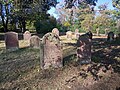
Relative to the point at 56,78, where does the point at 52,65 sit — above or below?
above

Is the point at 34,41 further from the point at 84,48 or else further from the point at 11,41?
the point at 84,48

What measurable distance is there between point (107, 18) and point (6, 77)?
125 ft

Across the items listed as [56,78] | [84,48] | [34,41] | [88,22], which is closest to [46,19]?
[88,22]

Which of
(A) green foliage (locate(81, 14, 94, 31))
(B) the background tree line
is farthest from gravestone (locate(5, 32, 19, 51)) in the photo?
(A) green foliage (locate(81, 14, 94, 31))

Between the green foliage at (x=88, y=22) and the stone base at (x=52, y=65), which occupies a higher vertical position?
the green foliage at (x=88, y=22)

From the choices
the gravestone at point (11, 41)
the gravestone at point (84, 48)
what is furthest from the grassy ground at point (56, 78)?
the gravestone at point (11, 41)

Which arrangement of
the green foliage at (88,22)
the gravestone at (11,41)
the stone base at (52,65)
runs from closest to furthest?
the stone base at (52,65)
the gravestone at (11,41)
the green foliage at (88,22)

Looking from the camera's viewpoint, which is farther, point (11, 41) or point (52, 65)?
point (11, 41)

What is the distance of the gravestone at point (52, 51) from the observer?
25.2 ft

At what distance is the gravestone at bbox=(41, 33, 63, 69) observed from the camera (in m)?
7.70

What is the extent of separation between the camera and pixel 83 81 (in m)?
6.48

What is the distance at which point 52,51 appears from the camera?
7.72 meters

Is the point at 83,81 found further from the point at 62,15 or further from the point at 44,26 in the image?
the point at 62,15

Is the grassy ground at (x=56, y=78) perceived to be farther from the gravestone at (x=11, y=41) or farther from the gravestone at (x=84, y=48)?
the gravestone at (x=11, y=41)
